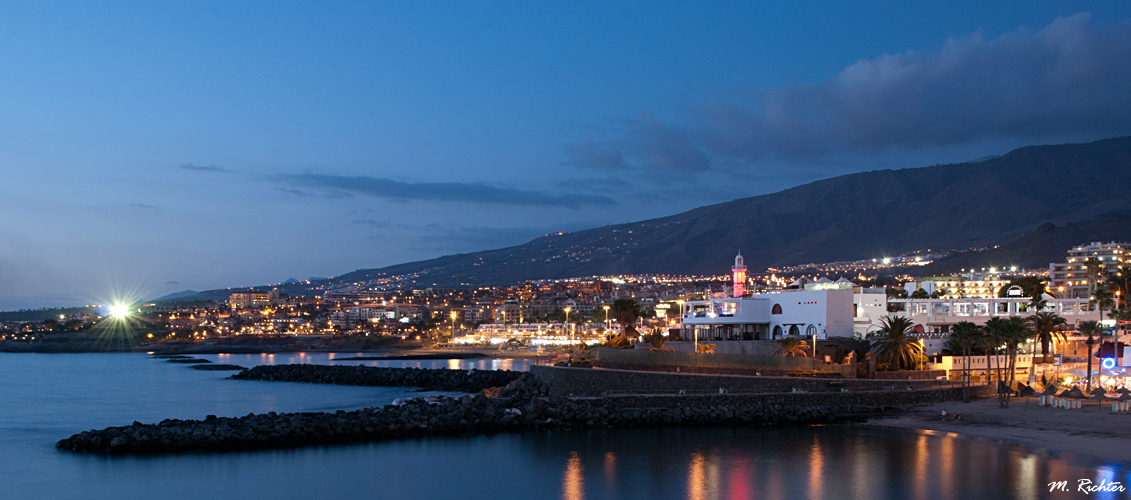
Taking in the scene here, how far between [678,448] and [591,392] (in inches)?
364

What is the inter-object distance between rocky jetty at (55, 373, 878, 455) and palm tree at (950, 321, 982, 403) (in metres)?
4.90

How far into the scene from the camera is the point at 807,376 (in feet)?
123

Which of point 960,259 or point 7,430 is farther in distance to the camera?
point 960,259

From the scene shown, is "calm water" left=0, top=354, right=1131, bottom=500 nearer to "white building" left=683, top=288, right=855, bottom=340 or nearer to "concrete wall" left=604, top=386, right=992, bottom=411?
"concrete wall" left=604, top=386, right=992, bottom=411

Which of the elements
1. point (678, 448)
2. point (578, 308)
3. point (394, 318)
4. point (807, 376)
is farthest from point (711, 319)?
point (394, 318)

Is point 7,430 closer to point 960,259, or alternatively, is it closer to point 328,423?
point 328,423

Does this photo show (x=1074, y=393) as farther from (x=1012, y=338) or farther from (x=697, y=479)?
(x=697, y=479)

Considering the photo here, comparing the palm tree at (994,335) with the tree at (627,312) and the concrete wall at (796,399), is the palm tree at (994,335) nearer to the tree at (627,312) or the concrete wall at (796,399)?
the concrete wall at (796,399)

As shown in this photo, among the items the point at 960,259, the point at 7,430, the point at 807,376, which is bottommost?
the point at 7,430

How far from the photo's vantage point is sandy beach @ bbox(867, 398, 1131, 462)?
89.2 feet

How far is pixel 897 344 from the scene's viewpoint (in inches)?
1528

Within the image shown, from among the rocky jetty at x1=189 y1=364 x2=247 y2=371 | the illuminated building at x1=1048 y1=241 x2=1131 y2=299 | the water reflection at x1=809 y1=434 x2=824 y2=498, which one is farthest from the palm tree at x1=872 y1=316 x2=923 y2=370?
the illuminated building at x1=1048 y1=241 x2=1131 y2=299

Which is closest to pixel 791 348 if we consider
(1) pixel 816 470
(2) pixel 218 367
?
(1) pixel 816 470

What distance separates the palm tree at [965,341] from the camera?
121 ft
